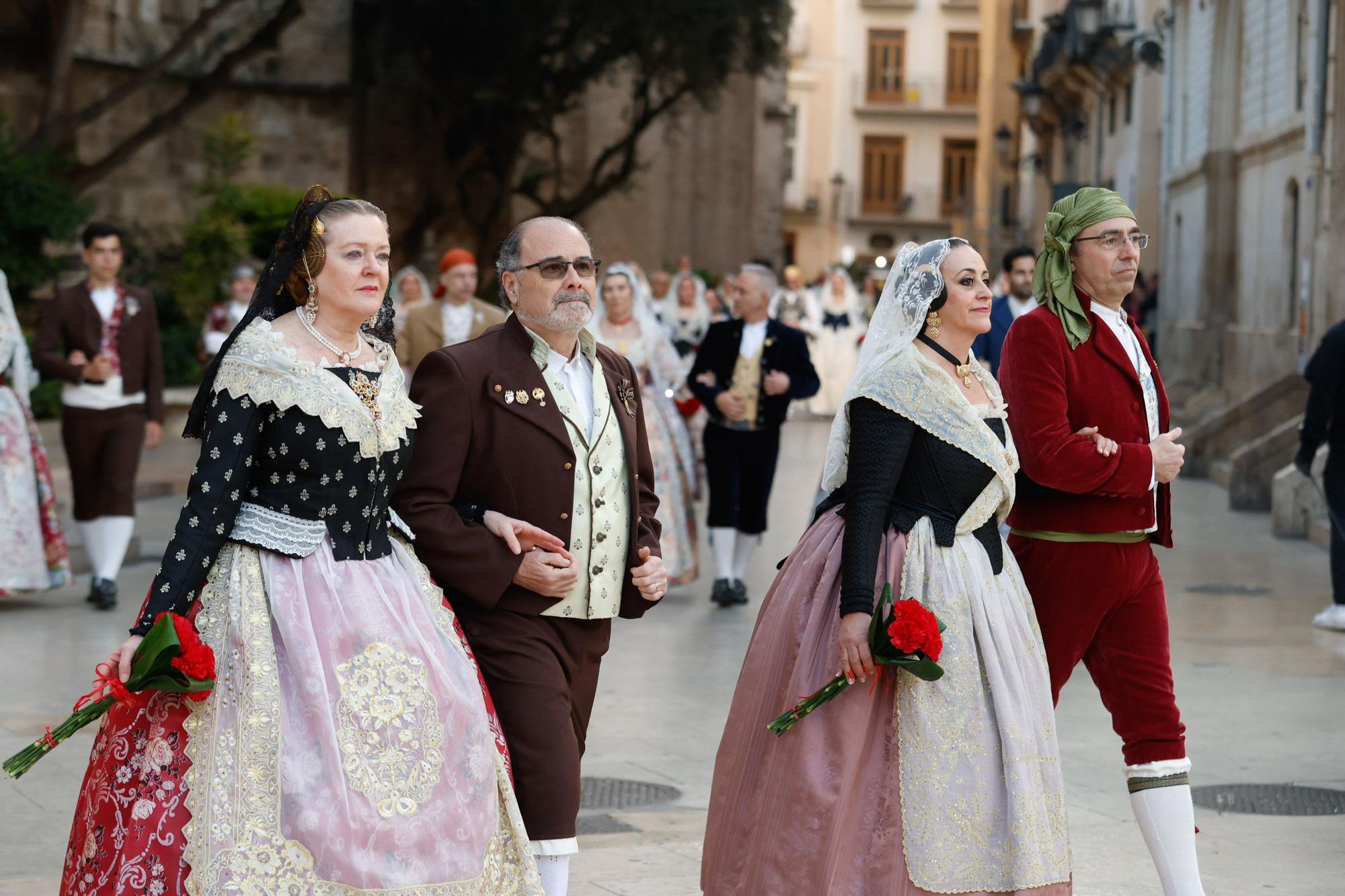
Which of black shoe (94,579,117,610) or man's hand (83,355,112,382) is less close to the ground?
man's hand (83,355,112,382)

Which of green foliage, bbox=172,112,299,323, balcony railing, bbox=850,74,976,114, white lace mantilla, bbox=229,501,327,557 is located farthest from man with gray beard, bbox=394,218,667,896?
balcony railing, bbox=850,74,976,114

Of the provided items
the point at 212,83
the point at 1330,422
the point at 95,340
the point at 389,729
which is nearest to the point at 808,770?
the point at 389,729

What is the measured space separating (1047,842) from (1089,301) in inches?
59.8

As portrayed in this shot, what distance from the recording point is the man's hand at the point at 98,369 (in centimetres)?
1005

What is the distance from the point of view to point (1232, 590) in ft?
38.0

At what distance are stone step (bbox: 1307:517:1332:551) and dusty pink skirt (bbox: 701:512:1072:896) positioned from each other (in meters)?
9.48

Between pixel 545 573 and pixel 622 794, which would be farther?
pixel 622 794

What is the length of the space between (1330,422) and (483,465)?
6281mm

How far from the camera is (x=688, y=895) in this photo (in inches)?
206

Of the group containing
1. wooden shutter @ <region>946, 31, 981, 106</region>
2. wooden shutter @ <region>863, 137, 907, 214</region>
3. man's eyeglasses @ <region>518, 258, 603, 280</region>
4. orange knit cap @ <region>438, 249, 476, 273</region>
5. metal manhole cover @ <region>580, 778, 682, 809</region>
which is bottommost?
metal manhole cover @ <region>580, 778, 682, 809</region>

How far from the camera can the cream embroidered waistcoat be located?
182 inches

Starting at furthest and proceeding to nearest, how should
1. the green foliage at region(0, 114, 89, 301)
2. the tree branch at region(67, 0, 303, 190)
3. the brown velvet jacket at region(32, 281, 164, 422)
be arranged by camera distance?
the tree branch at region(67, 0, 303, 190) → the green foliage at region(0, 114, 89, 301) → the brown velvet jacket at region(32, 281, 164, 422)

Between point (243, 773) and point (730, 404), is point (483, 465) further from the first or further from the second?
point (730, 404)

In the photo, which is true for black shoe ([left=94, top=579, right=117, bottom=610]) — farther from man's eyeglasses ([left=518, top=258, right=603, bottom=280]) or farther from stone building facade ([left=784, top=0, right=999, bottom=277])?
stone building facade ([left=784, top=0, right=999, bottom=277])
